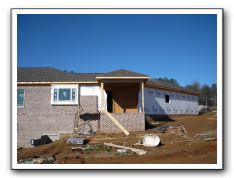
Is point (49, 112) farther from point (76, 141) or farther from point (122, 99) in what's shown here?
point (76, 141)

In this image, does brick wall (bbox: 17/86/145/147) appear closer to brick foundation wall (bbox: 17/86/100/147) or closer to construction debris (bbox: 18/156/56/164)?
brick foundation wall (bbox: 17/86/100/147)

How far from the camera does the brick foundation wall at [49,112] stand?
12.1 metres

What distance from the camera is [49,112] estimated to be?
1258 centimetres

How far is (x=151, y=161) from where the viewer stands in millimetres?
7430

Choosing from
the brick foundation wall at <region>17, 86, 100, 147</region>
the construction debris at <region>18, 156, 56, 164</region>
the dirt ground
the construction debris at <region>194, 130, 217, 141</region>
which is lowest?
the construction debris at <region>18, 156, 56, 164</region>

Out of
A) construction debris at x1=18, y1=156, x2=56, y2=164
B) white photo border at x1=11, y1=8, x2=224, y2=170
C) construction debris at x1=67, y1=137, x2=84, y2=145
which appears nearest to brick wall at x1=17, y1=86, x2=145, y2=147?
construction debris at x1=67, y1=137, x2=84, y2=145

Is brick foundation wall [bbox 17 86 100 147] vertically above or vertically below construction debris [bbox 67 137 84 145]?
above

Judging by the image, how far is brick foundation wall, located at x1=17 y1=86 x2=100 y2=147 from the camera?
39.7 feet

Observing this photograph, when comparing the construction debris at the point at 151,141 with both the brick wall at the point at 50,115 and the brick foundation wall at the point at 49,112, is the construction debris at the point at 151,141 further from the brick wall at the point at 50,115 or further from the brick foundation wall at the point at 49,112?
the brick foundation wall at the point at 49,112

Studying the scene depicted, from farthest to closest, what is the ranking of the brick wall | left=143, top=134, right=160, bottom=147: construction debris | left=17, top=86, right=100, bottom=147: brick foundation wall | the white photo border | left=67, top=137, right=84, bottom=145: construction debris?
left=17, top=86, right=100, bottom=147: brick foundation wall → the brick wall → left=67, top=137, right=84, bottom=145: construction debris → left=143, top=134, right=160, bottom=147: construction debris → the white photo border

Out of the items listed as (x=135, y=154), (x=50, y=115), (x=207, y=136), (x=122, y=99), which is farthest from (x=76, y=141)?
(x=122, y=99)
